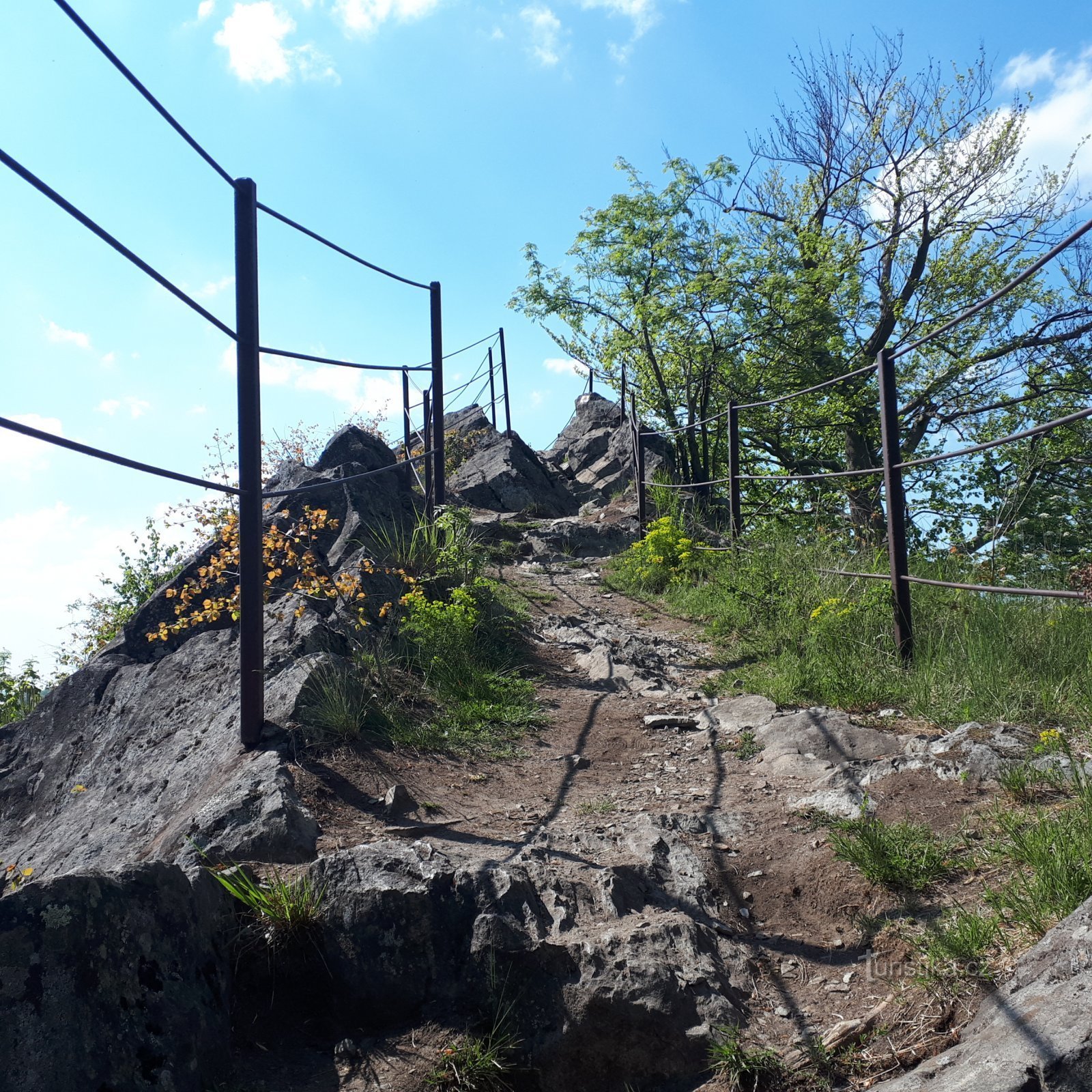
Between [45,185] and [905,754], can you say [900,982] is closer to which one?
[905,754]

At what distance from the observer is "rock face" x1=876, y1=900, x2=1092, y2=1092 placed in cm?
169

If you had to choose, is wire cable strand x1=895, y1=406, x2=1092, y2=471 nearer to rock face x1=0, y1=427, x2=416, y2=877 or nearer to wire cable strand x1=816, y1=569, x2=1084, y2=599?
wire cable strand x1=816, y1=569, x2=1084, y2=599

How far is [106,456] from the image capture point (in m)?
2.96

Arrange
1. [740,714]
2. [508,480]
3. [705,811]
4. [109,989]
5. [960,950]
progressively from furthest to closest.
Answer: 1. [508,480]
2. [740,714]
3. [705,811]
4. [960,950]
5. [109,989]

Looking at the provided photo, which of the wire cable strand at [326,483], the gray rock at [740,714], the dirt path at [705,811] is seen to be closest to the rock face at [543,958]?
the dirt path at [705,811]

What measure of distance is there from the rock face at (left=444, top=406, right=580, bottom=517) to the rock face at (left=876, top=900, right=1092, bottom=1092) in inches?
431

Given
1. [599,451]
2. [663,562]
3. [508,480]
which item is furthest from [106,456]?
[599,451]

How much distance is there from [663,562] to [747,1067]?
634cm

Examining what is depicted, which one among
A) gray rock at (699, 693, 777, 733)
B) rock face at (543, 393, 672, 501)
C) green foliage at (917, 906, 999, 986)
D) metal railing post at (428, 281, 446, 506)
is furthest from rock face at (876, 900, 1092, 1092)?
rock face at (543, 393, 672, 501)

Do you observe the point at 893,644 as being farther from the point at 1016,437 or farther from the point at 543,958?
the point at 543,958

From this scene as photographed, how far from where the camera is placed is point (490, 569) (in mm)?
8430

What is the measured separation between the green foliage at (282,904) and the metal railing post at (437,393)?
194 inches

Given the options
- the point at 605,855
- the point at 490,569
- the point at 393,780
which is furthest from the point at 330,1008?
the point at 490,569

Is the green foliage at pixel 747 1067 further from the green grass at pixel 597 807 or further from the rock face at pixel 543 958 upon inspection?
the green grass at pixel 597 807
